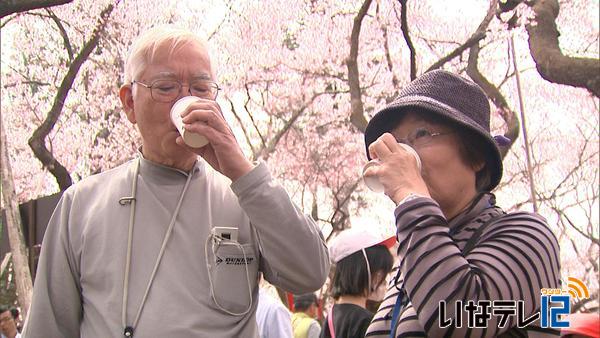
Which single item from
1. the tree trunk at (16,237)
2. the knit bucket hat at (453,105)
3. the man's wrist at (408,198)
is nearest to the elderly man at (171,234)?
the man's wrist at (408,198)

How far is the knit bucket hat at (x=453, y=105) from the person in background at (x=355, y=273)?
58.9 inches

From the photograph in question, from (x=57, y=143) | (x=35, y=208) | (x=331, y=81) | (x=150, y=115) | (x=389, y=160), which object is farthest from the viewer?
(x=331, y=81)

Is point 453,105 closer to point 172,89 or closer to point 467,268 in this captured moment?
point 467,268

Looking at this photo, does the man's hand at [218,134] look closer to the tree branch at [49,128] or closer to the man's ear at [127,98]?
the man's ear at [127,98]

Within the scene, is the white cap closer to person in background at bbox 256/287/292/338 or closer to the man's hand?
person in background at bbox 256/287/292/338

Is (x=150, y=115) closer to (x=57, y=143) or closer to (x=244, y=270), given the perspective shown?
(x=244, y=270)

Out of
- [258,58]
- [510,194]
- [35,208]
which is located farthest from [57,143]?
[510,194]

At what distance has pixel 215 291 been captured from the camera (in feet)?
6.54

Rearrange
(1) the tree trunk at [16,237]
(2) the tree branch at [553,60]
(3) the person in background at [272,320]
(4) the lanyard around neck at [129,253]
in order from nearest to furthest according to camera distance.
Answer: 1. (4) the lanyard around neck at [129,253]
2. (3) the person in background at [272,320]
3. (2) the tree branch at [553,60]
4. (1) the tree trunk at [16,237]

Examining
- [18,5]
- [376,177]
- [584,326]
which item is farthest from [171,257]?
[18,5]

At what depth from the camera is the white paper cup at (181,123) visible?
1.98 metres

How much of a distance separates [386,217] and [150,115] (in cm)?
2028

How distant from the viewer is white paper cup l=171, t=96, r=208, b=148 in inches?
77.8

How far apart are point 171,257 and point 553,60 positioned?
501 centimetres
